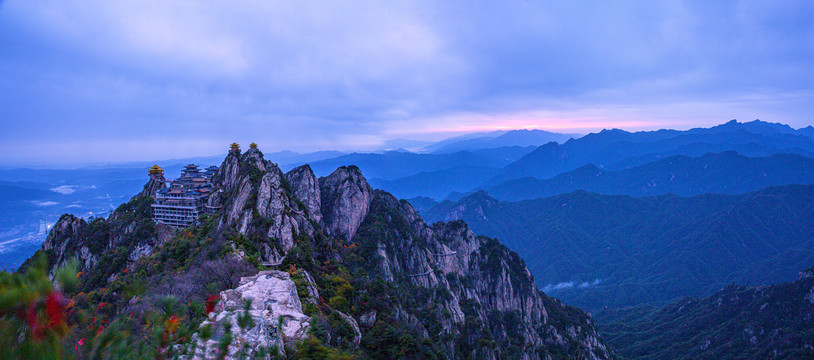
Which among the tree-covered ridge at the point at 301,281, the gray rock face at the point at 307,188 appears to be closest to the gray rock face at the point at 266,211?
the tree-covered ridge at the point at 301,281

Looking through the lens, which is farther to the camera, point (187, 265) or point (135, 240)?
point (135, 240)

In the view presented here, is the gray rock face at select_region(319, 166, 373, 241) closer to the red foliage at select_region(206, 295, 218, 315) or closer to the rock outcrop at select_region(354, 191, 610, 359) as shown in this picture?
the rock outcrop at select_region(354, 191, 610, 359)

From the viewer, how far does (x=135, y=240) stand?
129ft

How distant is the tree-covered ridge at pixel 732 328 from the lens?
6819 centimetres

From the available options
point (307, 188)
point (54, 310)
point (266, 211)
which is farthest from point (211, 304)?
point (307, 188)

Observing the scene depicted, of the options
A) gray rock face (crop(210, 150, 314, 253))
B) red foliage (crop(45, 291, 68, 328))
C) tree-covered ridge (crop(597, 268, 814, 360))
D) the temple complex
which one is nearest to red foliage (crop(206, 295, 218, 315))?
red foliage (crop(45, 291, 68, 328))

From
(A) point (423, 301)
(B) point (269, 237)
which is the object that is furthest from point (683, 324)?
(B) point (269, 237)

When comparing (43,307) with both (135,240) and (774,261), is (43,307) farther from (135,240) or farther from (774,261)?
(774,261)

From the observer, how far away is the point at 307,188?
208ft

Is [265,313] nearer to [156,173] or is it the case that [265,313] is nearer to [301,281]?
[301,281]

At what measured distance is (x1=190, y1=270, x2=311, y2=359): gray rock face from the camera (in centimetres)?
1064

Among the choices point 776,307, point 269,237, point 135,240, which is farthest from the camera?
point 776,307

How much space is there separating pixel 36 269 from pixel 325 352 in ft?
32.3

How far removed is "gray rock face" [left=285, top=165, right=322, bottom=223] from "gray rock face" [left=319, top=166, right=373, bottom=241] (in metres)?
2.26
